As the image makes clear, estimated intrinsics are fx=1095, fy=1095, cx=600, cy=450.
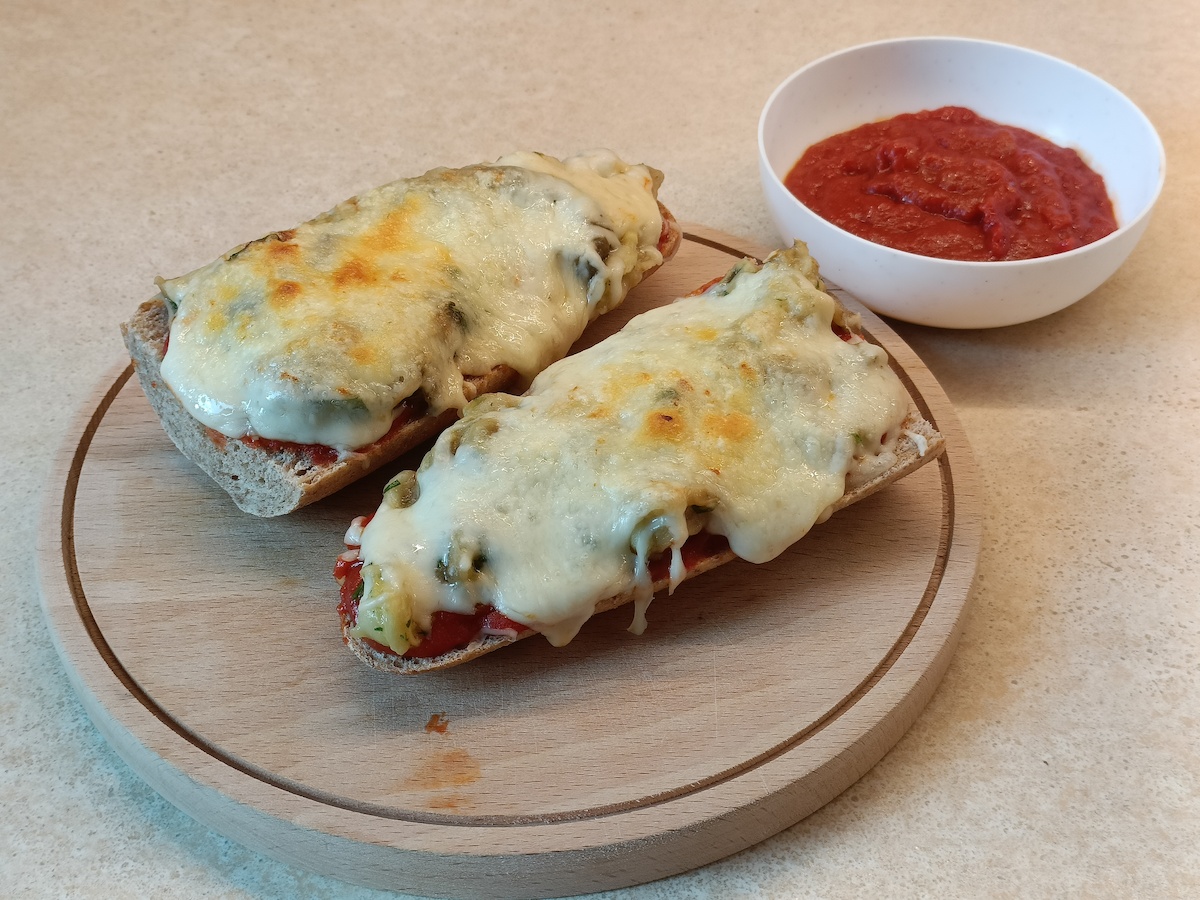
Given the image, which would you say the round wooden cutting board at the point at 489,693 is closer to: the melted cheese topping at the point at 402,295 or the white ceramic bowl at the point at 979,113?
the melted cheese topping at the point at 402,295

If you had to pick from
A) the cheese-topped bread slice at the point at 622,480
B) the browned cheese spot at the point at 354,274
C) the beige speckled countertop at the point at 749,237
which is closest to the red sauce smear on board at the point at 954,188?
the beige speckled countertop at the point at 749,237

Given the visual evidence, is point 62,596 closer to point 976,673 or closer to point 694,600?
point 694,600

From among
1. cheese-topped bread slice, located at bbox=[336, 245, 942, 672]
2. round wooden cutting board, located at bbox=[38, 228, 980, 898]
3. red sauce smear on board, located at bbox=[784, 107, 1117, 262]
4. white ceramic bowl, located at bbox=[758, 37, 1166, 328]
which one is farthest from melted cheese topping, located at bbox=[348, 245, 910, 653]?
red sauce smear on board, located at bbox=[784, 107, 1117, 262]

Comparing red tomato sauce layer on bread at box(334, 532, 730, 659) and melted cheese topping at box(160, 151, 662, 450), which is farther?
melted cheese topping at box(160, 151, 662, 450)

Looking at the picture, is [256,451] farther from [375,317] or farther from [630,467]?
[630,467]

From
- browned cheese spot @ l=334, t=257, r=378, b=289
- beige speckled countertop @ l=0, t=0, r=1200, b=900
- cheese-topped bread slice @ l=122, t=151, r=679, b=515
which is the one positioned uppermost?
browned cheese spot @ l=334, t=257, r=378, b=289

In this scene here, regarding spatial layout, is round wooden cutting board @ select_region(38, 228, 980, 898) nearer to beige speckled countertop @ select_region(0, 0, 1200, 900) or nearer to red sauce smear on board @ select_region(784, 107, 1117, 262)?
beige speckled countertop @ select_region(0, 0, 1200, 900)

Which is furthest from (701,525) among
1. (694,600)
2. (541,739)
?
(541,739)
